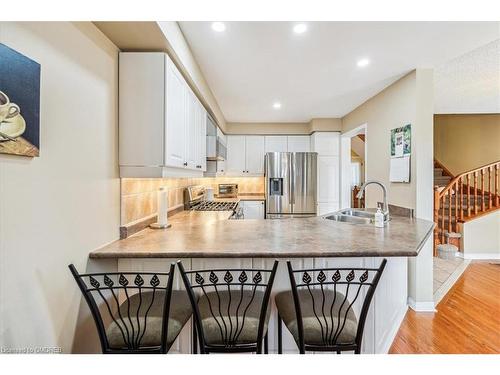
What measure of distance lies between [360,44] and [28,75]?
2.32 m

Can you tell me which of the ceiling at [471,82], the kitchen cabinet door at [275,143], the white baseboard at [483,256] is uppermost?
the ceiling at [471,82]

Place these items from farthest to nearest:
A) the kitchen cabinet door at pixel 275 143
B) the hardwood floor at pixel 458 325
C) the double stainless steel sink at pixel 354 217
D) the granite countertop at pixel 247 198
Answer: the kitchen cabinet door at pixel 275 143
the granite countertop at pixel 247 198
the double stainless steel sink at pixel 354 217
the hardwood floor at pixel 458 325

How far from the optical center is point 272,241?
167 cm

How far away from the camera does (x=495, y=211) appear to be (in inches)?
177

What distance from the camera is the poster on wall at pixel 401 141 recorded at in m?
2.84

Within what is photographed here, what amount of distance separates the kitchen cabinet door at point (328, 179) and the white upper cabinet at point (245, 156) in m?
1.19

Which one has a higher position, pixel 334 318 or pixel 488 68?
pixel 488 68

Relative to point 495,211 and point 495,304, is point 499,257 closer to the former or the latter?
point 495,211

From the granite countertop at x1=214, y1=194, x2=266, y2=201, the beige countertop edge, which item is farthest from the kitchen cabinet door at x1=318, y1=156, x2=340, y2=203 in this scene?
the beige countertop edge

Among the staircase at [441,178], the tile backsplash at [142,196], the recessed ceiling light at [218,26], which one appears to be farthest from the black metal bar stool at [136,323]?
the staircase at [441,178]

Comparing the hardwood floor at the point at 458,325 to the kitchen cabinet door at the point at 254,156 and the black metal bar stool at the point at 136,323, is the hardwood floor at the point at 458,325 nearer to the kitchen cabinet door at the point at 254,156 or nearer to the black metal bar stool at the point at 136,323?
the black metal bar stool at the point at 136,323

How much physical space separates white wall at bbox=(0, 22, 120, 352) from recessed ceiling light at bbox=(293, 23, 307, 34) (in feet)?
4.35

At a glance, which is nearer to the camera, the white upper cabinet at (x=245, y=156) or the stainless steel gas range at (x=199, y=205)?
the stainless steel gas range at (x=199, y=205)

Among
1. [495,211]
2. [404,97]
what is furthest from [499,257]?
[404,97]
